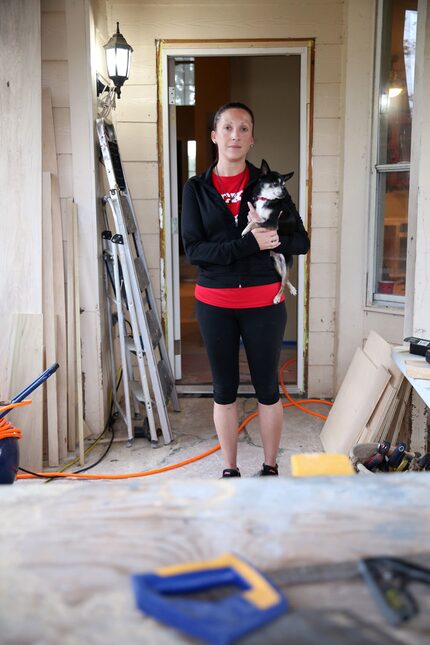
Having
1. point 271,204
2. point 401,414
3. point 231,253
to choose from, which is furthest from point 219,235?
point 401,414

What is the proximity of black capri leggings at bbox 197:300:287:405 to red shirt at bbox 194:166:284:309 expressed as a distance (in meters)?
0.03

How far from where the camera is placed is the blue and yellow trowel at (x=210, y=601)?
705 millimetres

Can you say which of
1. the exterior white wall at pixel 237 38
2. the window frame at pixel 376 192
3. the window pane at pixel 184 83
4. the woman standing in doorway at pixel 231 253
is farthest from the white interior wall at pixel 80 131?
the window pane at pixel 184 83

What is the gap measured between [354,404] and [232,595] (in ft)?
8.45

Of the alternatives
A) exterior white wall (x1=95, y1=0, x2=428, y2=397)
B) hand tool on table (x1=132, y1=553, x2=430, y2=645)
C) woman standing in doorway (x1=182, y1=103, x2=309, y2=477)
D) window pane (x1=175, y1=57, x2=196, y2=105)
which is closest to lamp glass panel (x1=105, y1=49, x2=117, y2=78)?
exterior white wall (x1=95, y1=0, x2=428, y2=397)

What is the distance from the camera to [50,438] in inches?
129

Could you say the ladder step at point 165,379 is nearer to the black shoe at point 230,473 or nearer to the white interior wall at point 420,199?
the black shoe at point 230,473

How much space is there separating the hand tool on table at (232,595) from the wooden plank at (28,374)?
2.49 metres

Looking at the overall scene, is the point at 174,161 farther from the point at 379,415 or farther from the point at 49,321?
the point at 379,415

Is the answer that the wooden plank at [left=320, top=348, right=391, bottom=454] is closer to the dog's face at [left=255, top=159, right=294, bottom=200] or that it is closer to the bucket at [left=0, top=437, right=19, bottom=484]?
the dog's face at [left=255, top=159, right=294, bottom=200]

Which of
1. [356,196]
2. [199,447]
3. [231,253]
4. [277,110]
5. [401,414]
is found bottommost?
[199,447]

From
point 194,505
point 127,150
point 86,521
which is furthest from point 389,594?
point 127,150

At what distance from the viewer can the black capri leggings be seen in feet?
8.57

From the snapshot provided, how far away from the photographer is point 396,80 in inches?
151
